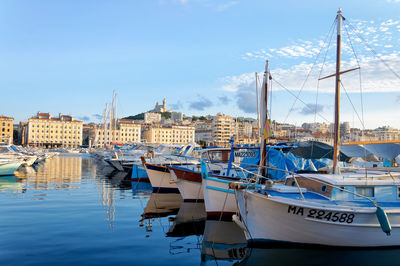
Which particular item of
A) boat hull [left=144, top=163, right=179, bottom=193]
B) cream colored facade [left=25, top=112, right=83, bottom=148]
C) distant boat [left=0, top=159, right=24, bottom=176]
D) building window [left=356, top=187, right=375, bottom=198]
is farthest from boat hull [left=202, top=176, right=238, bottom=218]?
cream colored facade [left=25, top=112, right=83, bottom=148]

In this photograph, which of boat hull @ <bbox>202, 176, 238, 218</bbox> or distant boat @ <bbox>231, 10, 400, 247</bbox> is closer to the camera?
distant boat @ <bbox>231, 10, 400, 247</bbox>

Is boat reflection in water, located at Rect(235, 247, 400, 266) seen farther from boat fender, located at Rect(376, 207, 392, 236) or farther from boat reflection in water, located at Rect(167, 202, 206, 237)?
boat reflection in water, located at Rect(167, 202, 206, 237)

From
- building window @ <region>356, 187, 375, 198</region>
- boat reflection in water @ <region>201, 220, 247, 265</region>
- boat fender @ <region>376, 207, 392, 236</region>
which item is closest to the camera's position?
boat fender @ <region>376, 207, 392, 236</region>

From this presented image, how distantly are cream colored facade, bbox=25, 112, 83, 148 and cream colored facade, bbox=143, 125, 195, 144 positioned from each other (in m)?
31.5

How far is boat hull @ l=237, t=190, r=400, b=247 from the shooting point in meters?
10.5

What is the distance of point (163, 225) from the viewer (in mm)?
14734

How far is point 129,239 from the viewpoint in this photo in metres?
12.1

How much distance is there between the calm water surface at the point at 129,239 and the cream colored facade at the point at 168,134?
491 feet

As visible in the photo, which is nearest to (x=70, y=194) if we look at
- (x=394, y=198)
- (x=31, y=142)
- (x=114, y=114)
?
(x=394, y=198)

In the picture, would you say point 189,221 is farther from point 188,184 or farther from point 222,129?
point 222,129

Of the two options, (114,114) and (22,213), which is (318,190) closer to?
(22,213)

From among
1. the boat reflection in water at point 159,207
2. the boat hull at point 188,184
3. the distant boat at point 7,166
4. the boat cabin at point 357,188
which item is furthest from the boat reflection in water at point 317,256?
the distant boat at point 7,166

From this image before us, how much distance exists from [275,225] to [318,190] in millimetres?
2165

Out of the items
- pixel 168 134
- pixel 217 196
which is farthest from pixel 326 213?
pixel 168 134
